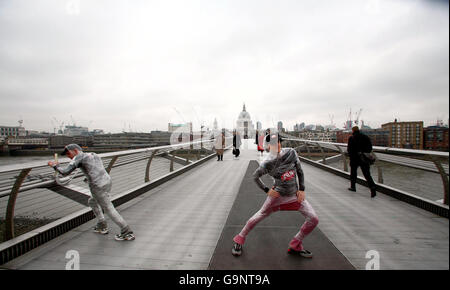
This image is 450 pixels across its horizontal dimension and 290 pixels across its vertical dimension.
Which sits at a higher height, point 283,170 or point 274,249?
point 283,170

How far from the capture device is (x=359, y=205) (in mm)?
4371

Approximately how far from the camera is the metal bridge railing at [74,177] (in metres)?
2.82

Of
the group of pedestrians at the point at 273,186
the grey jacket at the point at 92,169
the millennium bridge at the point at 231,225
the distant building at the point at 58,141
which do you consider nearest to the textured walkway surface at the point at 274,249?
the millennium bridge at the point at 231,225

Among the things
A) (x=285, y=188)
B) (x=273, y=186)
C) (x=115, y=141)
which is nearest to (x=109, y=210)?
(x=273, y=186)

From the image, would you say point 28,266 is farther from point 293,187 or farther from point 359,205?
point 359,205

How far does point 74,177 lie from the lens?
365 cm

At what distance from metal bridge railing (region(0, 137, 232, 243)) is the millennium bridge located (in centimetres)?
2

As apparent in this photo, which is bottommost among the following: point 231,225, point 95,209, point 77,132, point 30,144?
point 30,144

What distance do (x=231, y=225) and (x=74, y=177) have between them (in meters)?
2.67

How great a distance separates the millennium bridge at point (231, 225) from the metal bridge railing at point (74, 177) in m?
0.02

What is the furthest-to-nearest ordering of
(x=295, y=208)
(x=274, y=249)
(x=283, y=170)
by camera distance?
→ 1. (x=274, y=249)
2. (x=295, y=208)
3. (x=283, y=170)

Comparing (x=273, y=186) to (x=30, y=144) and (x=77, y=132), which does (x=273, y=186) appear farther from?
(x=77, y=132)

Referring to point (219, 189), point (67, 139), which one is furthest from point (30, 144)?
point (219, 189)
